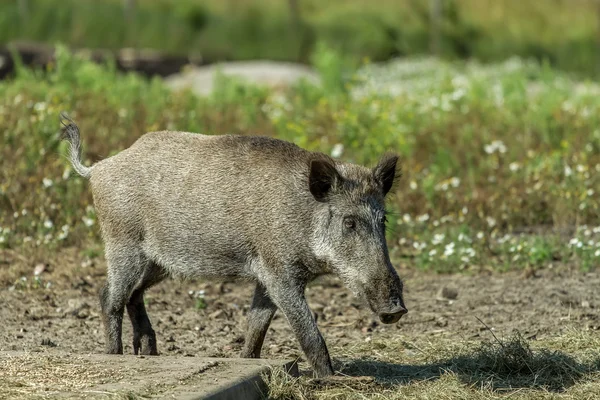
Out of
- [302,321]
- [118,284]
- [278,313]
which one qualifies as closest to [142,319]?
[118,284]

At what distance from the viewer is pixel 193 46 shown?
25219 mm

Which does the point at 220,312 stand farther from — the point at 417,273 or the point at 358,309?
the point at 417,273

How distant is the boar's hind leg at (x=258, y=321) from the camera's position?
262 inches

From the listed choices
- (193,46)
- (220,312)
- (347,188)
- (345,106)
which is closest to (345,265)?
(347,188)

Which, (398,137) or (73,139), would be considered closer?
(73,139)

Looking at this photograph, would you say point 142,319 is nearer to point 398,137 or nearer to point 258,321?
point 258,321

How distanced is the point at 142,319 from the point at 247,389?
1.49 m

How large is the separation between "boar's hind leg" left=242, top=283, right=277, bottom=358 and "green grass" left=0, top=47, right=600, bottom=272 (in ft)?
8.33

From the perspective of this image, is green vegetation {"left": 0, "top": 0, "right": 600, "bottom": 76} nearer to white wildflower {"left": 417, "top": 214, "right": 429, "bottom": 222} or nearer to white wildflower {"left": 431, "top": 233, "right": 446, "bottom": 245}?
white wildflower {"left": 417, "top": 214, "right": 429, "bottom": 222}

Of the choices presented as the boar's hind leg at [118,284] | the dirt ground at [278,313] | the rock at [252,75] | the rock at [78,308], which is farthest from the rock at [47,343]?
Answer: the rock at [252,75]

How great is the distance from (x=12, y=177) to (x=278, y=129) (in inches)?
132

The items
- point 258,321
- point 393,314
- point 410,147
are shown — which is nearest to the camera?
point 393,314

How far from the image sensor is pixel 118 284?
6.76 m

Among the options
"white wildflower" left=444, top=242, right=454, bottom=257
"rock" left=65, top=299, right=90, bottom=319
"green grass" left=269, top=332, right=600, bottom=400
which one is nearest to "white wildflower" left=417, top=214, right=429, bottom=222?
"white wildflower" left=444, top=242, right=454, bottom=257
